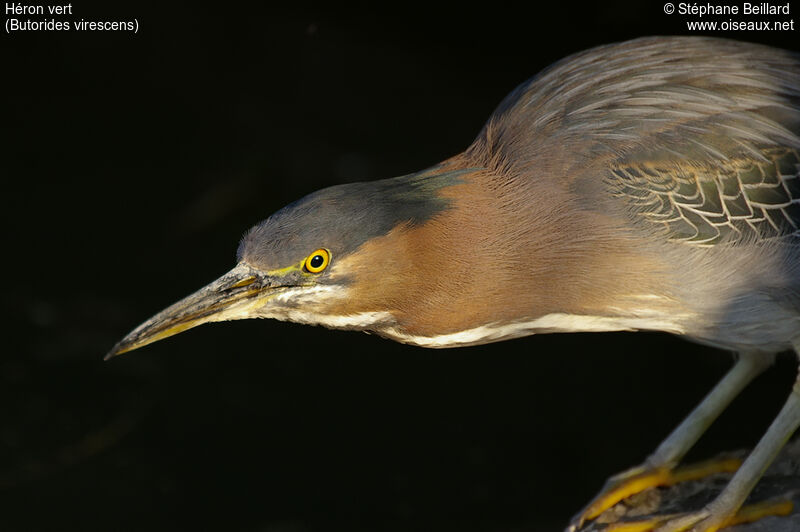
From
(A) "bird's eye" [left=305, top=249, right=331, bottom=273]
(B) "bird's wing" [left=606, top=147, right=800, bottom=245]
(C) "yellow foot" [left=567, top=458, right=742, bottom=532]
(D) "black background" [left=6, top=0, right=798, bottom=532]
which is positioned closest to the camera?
(A) "bird's eye" [left=305, top=249, right=331, bottom=273]

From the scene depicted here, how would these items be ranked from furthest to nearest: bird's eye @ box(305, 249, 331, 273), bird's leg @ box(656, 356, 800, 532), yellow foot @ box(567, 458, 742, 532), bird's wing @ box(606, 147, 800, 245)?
yellow foot @ box(567, 458, 742, 532) < bird's leg @ box(656, 356, 800, 532) < bird's wing @ box(606, 147, 800, 245) < bird's eye @ box(305, 249, 331, 273)

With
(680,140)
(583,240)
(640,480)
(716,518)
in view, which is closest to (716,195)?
(680,140)

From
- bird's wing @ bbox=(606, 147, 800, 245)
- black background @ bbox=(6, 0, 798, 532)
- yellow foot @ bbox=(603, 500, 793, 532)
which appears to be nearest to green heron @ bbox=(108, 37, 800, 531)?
bird's wing @ bbox=(606, 147, 800, 245)

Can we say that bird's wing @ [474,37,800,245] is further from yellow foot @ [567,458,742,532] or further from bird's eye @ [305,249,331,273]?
yellow foot @ [567,458,742,532]

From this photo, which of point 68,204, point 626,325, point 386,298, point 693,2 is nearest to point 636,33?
point 693,2

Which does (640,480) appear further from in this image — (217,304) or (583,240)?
(217,304)

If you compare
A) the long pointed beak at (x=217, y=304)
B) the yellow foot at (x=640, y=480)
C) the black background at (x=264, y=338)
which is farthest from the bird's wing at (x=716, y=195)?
the black background at (x=264, y=338)

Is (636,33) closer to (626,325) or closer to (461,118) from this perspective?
(461,118)

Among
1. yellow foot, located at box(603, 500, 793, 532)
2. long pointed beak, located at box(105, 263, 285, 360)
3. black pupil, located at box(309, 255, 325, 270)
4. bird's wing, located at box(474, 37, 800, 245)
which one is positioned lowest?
yellow foot, located at box(603, 500, 793, 532)
